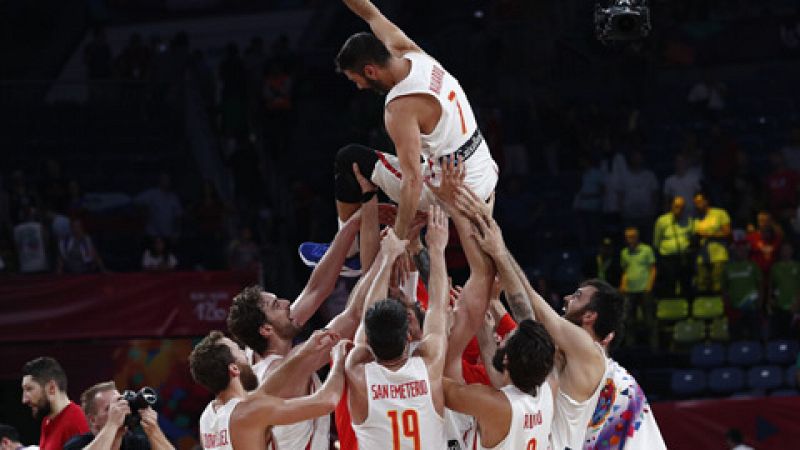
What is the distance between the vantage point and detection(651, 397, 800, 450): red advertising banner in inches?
523

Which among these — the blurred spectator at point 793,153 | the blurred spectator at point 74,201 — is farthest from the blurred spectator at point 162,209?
the blurred spectator at point 793,153

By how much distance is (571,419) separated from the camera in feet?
22.0

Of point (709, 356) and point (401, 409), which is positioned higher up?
point (401, 409)

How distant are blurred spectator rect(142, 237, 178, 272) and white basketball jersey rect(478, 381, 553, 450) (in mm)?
9927

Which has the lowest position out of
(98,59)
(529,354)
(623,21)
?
(529,354)

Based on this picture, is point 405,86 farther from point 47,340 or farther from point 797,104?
point 797,104

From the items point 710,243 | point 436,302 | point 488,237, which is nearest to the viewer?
point 436,302

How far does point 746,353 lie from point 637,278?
54.6 inches

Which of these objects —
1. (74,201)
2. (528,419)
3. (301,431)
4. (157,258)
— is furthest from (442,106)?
(74,201)

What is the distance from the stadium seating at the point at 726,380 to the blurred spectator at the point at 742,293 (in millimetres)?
744

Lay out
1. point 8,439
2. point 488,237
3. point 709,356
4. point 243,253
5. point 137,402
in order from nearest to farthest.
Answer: point 488,237, point 137,402, point 8,439, point 709,356, point 243,253

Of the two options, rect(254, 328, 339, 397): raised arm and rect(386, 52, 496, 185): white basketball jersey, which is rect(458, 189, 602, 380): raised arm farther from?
rect(254, 328, 339, 397): raised arm

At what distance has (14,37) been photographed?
2288cm

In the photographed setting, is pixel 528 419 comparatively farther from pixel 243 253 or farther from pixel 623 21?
pixel 243 253
